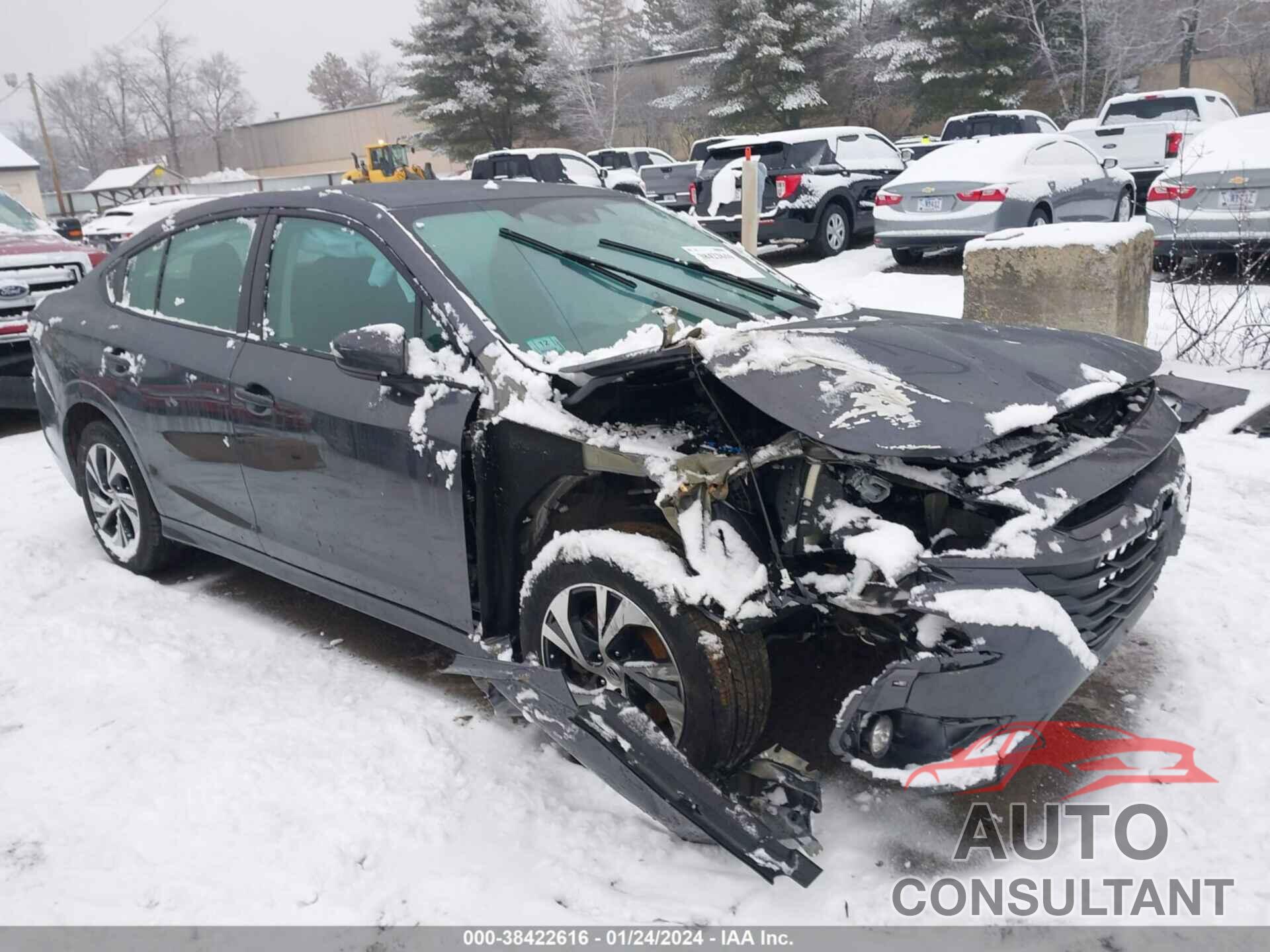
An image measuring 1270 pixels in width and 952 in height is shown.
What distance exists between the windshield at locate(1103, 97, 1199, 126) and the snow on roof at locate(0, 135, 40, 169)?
84.8 feet

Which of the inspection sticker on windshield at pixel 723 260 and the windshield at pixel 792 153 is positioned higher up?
the windshield at pixel 792 153

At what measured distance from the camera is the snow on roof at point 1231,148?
28.6ft

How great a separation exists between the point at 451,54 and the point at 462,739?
36700 millimetres

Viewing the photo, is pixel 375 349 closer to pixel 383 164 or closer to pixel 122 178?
pixel 383 164

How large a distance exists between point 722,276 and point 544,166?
17607 mm

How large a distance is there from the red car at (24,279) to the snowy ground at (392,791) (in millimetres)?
4201

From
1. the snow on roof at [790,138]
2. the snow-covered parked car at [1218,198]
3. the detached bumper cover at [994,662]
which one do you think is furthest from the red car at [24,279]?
the snow-covered parked car at [1218,198]

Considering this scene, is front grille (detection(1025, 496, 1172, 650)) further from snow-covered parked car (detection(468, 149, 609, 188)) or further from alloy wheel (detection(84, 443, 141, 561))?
snow-covered parked car (detection(468, 149, 609, 188))

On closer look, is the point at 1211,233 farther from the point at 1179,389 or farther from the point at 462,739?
the point at 462,739

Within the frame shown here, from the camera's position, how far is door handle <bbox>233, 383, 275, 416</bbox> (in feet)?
11.4

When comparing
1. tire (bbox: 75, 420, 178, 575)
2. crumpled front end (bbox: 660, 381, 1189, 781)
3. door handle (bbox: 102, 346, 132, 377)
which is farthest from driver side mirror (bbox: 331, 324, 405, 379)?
tire (bbox: 75, 420, 178, 575)

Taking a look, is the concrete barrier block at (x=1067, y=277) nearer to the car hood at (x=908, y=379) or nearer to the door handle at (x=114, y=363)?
the car hood at (x=908, y=379)

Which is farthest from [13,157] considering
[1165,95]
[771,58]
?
A: [1165,95]

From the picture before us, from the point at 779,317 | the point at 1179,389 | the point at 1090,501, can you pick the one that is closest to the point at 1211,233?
the point at 1179,389
